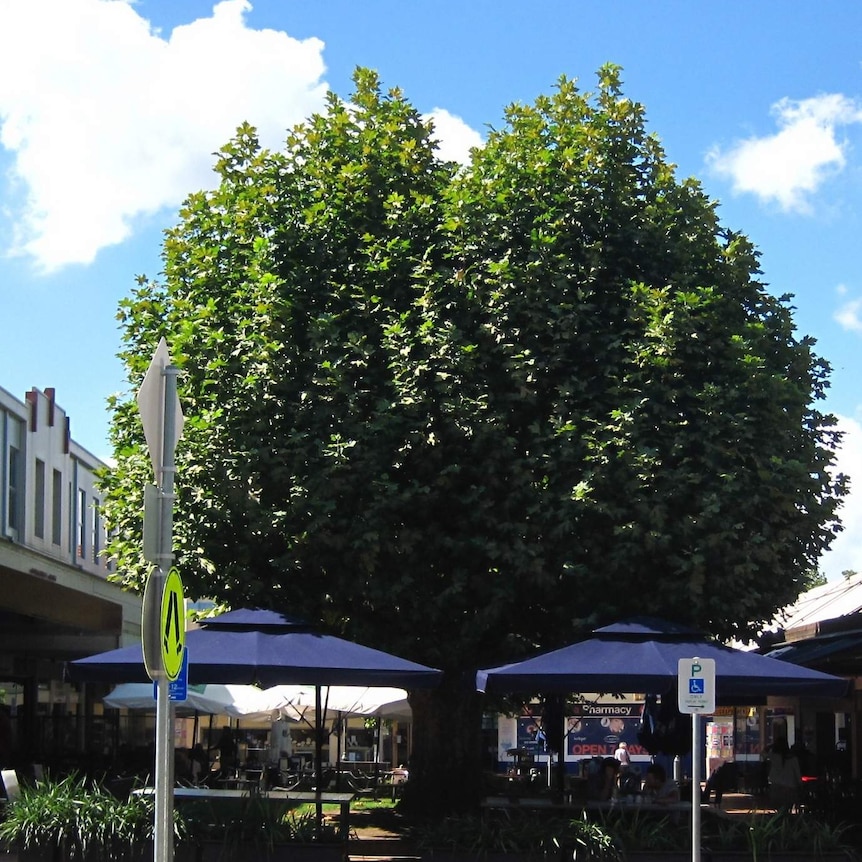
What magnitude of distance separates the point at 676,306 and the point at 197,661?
7.04 meters

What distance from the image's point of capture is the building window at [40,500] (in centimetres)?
3722

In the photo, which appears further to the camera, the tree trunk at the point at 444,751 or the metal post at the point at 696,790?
the tree trunk at the point at 444,751

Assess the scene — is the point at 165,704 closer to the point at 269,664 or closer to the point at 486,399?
the point at 269,664

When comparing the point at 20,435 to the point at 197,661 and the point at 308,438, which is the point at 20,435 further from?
the point at 197,661

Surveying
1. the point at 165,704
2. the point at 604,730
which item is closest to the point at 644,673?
the point at 165,704

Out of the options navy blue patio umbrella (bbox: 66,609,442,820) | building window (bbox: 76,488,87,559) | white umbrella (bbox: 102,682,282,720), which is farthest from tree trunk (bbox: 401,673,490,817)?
building window (bbox: 76,488,87,559)

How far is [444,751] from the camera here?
1880 cm

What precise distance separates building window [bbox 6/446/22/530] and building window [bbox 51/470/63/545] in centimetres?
356

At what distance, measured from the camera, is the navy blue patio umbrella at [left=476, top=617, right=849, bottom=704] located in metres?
Answer: 13.1

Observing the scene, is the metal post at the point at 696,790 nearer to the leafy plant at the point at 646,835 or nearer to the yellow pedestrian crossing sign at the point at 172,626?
the leafy plant at the point at 646,835

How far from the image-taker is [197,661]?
42.8 feet

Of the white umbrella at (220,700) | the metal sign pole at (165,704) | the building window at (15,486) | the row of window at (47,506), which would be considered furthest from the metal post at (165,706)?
the building window at (15,486)

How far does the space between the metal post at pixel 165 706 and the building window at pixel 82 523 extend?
34258 millimetres

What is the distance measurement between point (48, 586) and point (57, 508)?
54.4 feet
